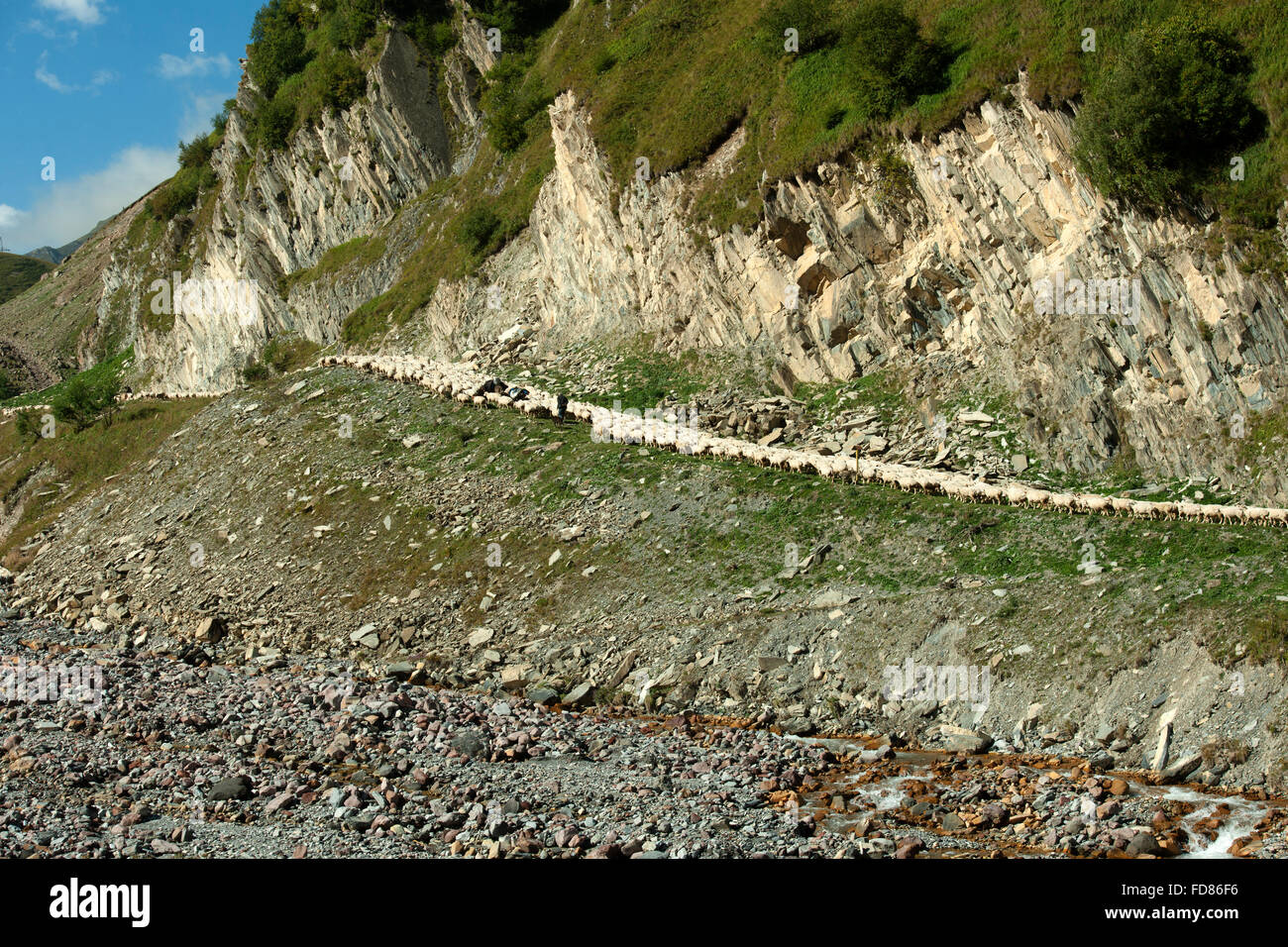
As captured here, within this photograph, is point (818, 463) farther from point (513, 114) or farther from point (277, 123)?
point (277, 123)

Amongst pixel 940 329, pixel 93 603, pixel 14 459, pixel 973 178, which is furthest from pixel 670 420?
pixel 14 459

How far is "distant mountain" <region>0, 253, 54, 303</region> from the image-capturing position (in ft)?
516

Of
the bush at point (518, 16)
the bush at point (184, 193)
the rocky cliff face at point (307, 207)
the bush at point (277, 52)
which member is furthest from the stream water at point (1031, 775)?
the bush at point (184, 193)

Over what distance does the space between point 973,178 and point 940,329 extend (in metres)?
5.21

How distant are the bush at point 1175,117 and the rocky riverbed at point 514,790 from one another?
17788mm

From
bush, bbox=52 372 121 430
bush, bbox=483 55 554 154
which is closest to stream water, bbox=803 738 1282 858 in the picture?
bush, bbox=483 55 554 154

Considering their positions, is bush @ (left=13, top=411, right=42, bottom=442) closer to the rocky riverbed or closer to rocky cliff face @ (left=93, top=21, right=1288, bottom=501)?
rocky cliff face @ (left=93, top=21, right=1288, bottom=501)

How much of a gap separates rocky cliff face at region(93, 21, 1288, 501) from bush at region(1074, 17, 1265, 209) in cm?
115

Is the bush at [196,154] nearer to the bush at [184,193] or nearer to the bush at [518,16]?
the bush at [184,193]

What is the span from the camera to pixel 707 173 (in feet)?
134

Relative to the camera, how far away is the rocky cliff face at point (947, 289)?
2592 centimetres

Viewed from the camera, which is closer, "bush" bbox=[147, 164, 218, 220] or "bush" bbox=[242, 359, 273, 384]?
"bush" bbox=[242, 359, 273, 384]
